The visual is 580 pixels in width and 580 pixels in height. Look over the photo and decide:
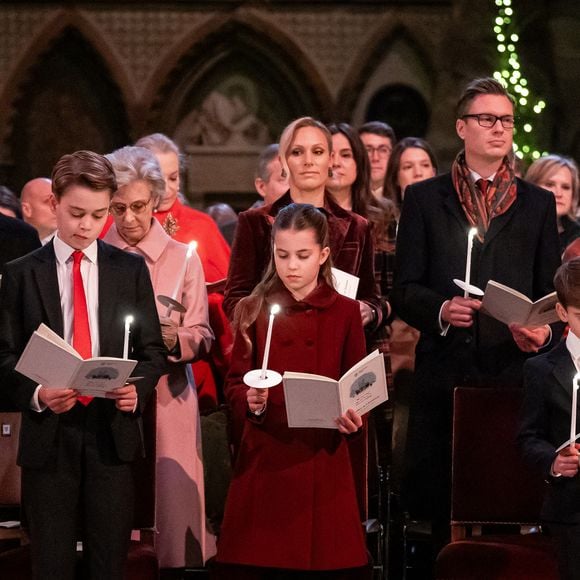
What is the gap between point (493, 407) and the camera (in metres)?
4.36

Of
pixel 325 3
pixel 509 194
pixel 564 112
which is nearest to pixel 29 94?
pixel 325 3

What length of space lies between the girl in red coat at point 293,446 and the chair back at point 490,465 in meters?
0.42

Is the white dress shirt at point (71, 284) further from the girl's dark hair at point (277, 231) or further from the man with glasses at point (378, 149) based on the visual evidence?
the man with glasses at point (378, 149)

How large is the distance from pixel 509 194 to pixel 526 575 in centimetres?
135

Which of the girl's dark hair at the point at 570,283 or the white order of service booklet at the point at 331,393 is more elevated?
the girl's dark hair at the point at 570,283

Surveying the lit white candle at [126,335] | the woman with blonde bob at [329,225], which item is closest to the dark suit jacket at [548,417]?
the woman with blonde bob at [329,225]

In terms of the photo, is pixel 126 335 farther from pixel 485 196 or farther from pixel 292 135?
pixel 485 196

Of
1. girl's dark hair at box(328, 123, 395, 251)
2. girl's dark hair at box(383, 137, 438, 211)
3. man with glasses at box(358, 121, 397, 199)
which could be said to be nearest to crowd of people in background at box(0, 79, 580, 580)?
girl's dark hair at box(328, 123, 395, 251)

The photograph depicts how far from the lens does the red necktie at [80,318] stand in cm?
383

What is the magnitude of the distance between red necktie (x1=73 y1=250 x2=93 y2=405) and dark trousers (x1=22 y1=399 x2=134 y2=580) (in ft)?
0.38

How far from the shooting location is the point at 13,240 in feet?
16.1

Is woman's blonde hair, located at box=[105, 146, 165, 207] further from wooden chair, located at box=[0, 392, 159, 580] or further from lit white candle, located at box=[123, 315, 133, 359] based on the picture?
lit white candle, located at box=[123, 315, 133, 359]

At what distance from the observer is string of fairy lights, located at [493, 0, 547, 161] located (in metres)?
8.68

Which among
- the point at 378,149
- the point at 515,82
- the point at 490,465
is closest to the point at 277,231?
the point at 490,465
